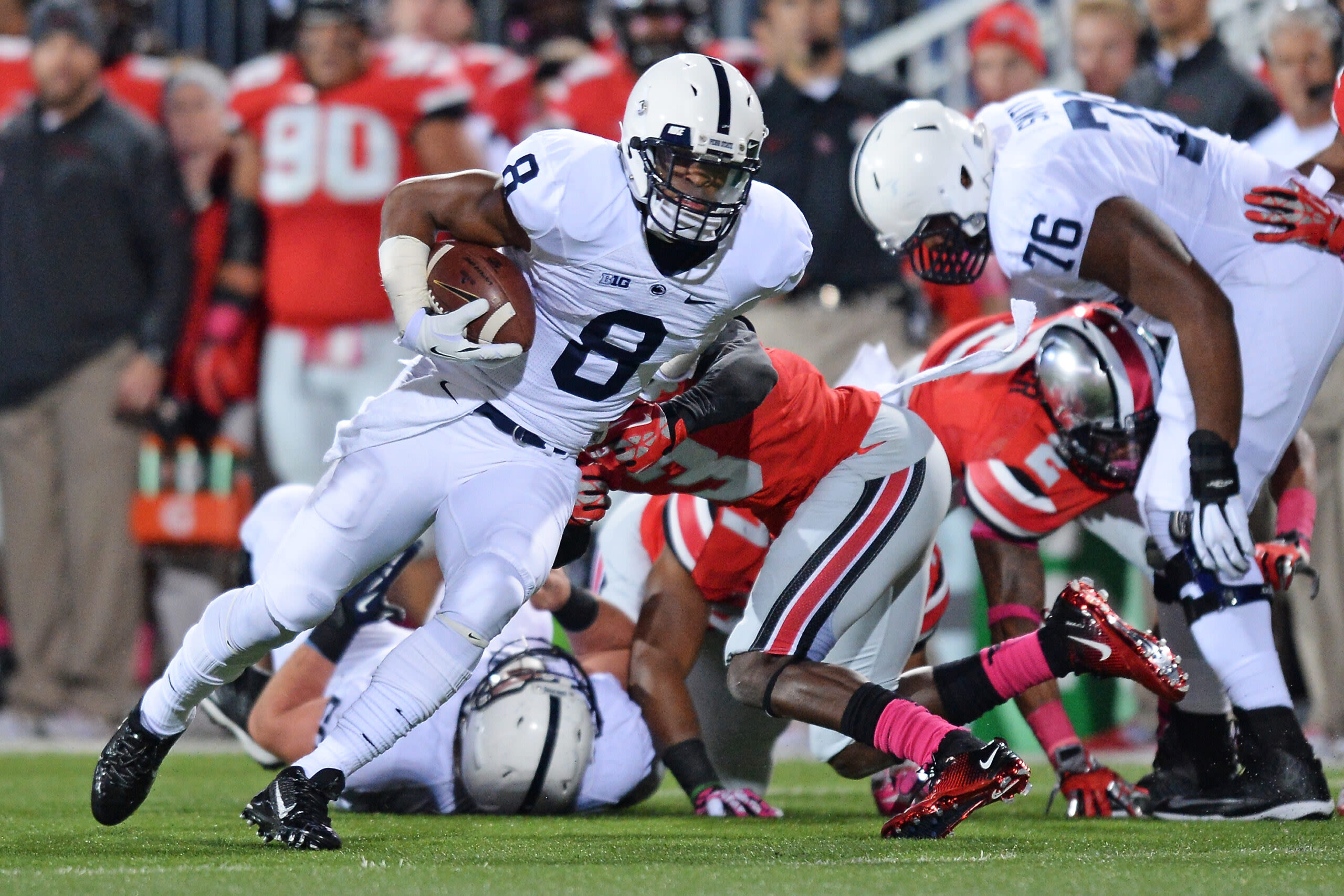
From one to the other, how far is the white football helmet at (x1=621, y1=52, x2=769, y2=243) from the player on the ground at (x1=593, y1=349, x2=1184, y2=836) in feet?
1.40

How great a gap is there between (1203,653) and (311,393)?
3.65 metres

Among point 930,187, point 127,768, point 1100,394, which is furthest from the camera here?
point 930,187

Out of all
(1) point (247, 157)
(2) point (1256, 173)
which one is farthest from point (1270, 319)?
(1) point (247, 157)

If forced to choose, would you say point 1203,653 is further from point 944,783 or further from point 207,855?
point 207,855

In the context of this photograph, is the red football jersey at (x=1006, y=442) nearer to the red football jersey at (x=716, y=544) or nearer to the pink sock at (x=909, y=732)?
the red football jersey at (x=716, y=544)

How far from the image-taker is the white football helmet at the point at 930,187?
4.58 metres

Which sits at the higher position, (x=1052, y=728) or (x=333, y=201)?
(x=333, y=201)

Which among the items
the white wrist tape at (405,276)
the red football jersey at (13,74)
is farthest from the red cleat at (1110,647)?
the red football jersey at (13,74)

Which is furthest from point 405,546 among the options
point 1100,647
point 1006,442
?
point 1006,442

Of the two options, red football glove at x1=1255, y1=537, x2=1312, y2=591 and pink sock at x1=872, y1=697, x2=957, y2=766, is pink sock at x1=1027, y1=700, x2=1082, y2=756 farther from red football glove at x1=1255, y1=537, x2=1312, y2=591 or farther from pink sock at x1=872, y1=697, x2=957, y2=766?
pink sock at x1=872, y1=697, x2=957, y2=766

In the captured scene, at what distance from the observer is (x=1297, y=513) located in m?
4.39

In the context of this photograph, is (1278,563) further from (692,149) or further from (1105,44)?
(1105,44)

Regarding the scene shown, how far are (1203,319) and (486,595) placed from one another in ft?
5.73

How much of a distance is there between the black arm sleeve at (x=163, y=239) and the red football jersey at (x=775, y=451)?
11.2 feet
